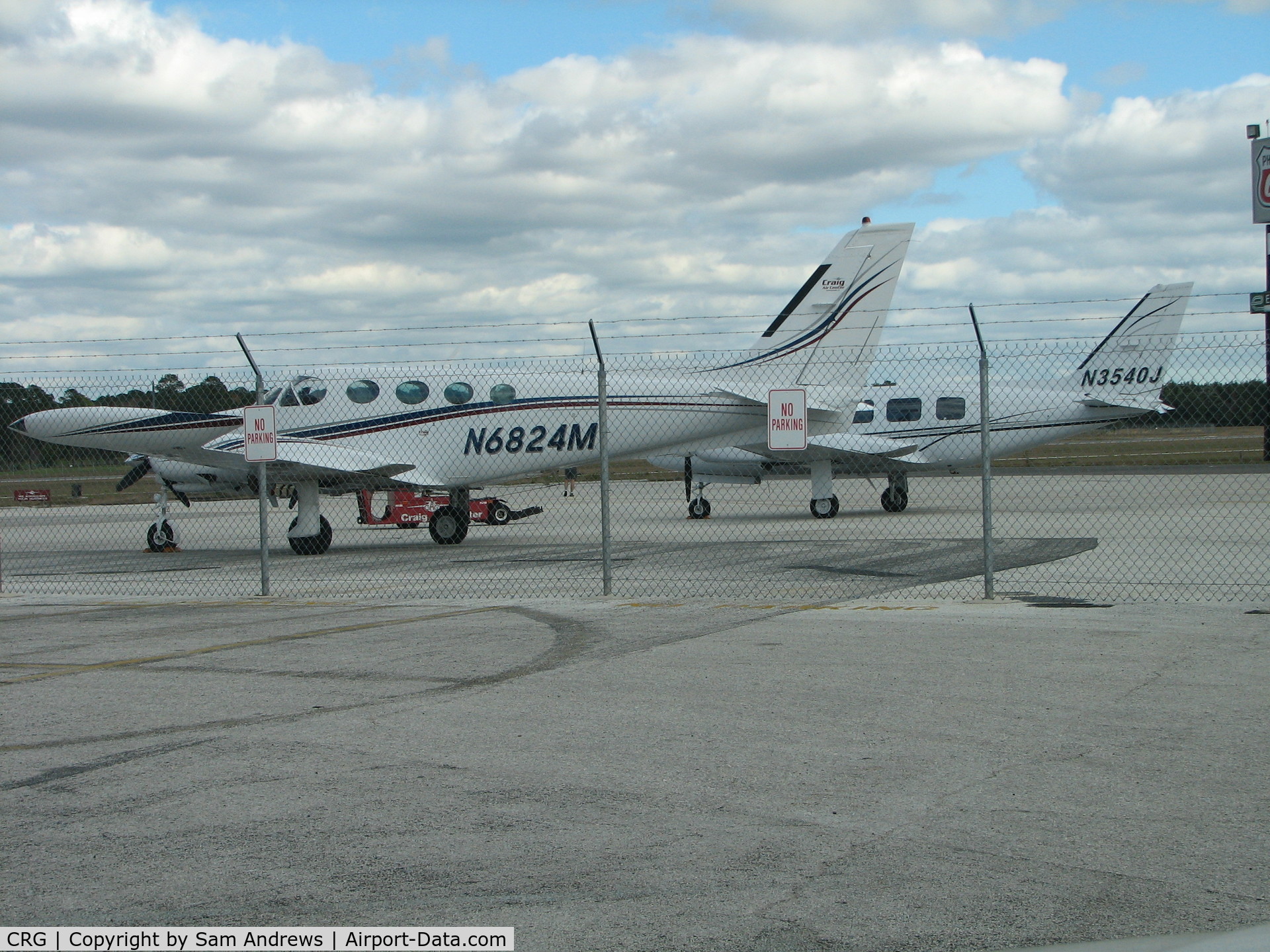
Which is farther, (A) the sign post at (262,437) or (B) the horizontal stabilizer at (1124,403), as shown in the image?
(B) the horizontal stabilizer at (1124,403)

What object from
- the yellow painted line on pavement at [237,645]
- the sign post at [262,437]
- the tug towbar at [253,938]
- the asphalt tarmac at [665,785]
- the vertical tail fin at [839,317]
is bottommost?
the yellow painted line on pavement at [237,645]

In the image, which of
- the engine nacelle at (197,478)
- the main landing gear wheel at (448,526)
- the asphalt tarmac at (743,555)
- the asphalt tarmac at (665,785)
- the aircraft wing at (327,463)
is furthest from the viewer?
the main landing gear wheel at (448,526)

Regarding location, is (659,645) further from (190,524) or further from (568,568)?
(190,524)

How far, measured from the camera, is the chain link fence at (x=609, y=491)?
13.4 m

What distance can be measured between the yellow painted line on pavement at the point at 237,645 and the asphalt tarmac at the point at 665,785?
0.07 m

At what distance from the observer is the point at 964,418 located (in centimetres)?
2789

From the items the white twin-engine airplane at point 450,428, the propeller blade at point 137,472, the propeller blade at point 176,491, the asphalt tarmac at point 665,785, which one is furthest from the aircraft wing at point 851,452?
the asphalt tarmac at point 665,785

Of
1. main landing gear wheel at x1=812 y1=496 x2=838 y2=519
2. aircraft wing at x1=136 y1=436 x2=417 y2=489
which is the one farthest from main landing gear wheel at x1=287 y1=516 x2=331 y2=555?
main landing gear wheel at x1=812 y1=496 x2=838 y2=519

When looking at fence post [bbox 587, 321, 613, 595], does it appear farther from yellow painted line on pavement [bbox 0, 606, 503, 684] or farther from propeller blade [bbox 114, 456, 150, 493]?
propeller blade [bbox 114, 456, 150, 493]

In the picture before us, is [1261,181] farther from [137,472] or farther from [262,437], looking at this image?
[137,472]

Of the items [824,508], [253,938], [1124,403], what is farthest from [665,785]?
[1124,403]

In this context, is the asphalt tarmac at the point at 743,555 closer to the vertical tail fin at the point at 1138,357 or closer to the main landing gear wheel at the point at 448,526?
the main landing gear wheel at the point at 448,526

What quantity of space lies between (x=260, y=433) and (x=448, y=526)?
820 centimetres

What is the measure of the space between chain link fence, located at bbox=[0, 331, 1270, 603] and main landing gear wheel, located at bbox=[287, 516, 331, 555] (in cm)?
4
